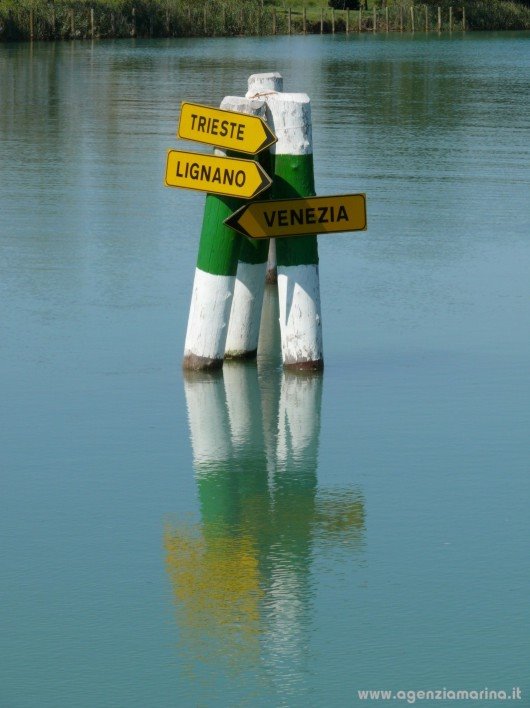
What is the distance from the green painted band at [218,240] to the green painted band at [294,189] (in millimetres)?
236

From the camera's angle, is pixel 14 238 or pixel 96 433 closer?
pixel 96 433

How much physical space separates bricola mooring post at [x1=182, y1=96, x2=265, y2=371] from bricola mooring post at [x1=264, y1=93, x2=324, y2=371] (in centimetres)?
14

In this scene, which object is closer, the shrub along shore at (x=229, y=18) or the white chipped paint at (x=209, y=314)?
the white chipped paint at (x=209, y=314)

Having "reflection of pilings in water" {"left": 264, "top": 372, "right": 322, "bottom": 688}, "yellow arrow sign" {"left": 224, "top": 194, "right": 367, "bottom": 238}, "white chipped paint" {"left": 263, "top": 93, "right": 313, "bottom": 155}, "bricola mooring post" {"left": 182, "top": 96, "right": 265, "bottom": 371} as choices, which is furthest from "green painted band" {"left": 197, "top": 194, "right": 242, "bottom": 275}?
"reflection of pilings in water" {"left": 264, "top": 372, "right": 322, "bottom": 688}

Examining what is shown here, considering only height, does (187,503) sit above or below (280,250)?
below

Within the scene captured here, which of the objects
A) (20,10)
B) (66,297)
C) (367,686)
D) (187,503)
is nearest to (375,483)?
(187,503)

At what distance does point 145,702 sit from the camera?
4.52m

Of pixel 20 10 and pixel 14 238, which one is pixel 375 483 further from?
pixel 20 10

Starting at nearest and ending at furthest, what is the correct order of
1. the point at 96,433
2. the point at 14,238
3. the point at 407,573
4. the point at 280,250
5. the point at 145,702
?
the point at 145,702, the point at 407,573, the point at 96,433, the point at 280,250, the point at 14,238

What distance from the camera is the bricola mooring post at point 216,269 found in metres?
8.00

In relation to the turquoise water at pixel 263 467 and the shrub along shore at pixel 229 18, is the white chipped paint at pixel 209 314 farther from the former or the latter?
the shrub along shore at pixel 229 18

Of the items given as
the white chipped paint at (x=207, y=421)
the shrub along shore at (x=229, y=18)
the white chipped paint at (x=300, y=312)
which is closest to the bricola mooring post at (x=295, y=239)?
the white chipped paint at (x=300, y=312)

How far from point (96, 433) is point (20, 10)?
175 ft

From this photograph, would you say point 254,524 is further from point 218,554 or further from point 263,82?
point 263,82
